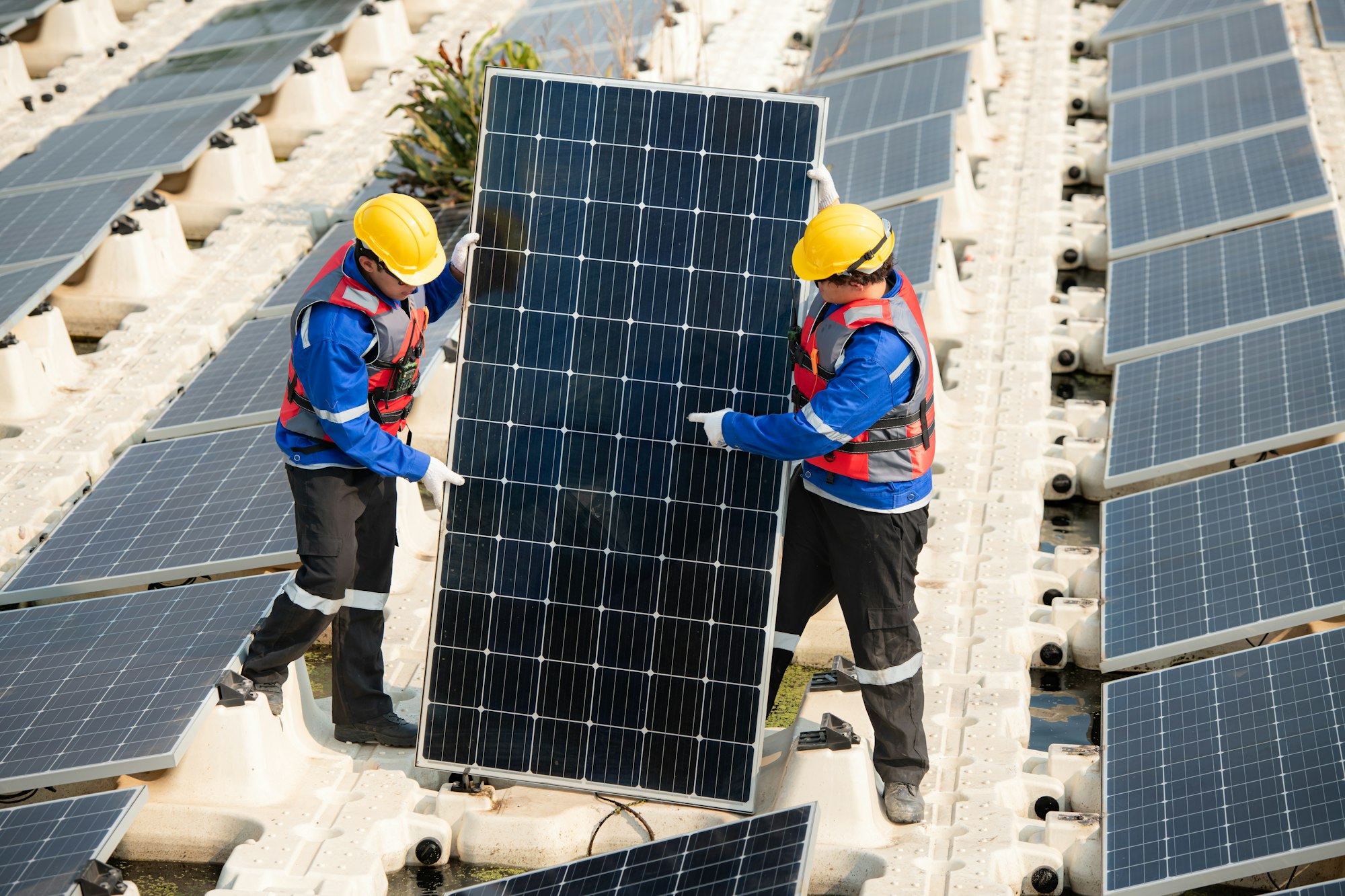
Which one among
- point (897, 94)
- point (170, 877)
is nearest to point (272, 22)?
point (897, 94)

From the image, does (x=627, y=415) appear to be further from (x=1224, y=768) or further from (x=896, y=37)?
(x=896, y=37)

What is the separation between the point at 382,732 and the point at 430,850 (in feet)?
2.24

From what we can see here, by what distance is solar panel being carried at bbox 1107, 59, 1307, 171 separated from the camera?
12625 mm

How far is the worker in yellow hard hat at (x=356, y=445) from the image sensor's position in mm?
6184

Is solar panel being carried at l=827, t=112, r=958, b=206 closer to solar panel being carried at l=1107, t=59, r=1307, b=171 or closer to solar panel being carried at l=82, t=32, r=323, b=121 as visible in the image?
solar panel being carried at l=1107, t=59, r=1307, b=171

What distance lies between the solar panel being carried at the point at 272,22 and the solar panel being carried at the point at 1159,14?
781 cm

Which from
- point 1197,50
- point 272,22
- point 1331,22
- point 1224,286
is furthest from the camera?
point 1331,22

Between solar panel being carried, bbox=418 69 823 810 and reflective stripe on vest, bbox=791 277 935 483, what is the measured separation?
138mm

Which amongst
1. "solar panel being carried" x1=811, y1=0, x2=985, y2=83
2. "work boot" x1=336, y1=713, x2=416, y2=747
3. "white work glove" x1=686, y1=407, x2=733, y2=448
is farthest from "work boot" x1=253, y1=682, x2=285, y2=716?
"solar panel being carried" x1=811, y1=0, x2=985, y2=83

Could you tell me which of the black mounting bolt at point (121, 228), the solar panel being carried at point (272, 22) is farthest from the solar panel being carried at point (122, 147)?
the solar panel being carried at point (272, 22)

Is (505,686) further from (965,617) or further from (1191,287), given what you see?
(1191,287)

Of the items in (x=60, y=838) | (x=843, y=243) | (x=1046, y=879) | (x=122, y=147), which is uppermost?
(x=122, y=147)

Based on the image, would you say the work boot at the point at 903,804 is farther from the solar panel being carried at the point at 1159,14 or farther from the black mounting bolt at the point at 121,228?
the solar panel being carried at the point at 1159,14

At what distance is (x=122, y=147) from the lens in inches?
499
